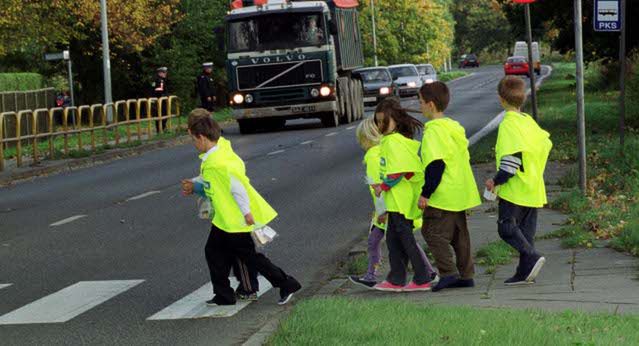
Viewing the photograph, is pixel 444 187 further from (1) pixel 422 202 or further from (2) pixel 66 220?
(2) pixel 66 220

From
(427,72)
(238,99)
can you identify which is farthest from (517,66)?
(238,99)

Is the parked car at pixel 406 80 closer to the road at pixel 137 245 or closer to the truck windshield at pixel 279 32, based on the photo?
the truck windshield at pixel 279 32

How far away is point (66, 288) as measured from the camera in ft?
36.3

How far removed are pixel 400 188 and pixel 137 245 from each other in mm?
4656

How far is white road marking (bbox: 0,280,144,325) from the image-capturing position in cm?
962

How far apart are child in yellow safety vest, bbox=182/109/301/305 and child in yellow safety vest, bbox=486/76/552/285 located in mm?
1566

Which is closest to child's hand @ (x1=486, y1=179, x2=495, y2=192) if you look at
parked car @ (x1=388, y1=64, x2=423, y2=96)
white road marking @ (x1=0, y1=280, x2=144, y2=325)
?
white road marking @ (x1=0, y1=280, x2=144, y2=325)

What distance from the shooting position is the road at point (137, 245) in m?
9.22

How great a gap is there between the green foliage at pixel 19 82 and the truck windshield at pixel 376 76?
18.1 m

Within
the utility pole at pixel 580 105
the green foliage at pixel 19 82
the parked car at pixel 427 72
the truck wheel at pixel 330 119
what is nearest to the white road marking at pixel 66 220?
the utility pole at pixel 580 105

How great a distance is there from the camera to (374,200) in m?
10.1

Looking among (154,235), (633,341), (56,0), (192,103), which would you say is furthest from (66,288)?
(192,103)

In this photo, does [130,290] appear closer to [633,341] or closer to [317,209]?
[633,341]

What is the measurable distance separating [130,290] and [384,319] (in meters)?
3.39
